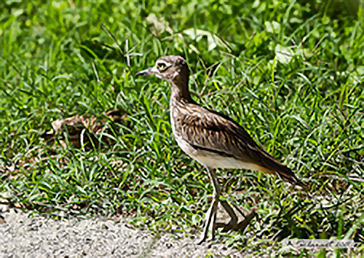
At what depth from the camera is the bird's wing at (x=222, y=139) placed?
12.6 feet

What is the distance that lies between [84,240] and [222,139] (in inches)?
45.1

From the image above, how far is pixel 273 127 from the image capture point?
4.67 m

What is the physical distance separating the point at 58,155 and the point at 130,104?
74 centimetres

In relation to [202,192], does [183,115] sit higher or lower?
higher

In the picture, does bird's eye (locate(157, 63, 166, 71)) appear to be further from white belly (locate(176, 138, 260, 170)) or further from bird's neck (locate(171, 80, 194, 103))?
white belly (locate(176, 138, 260, 170))

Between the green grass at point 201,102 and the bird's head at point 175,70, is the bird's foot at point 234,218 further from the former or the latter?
the bird's head at point 175,70

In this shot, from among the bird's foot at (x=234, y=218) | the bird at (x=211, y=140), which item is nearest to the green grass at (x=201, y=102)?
the bird's foot at (x=234, y=218)

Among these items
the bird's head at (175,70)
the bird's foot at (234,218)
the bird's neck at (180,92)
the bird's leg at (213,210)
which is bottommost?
the bird's foot at (234,218)

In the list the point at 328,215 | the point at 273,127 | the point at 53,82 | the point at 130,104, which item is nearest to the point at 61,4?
A: the point at 53,82

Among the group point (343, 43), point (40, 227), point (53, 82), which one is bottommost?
point (343, 43)

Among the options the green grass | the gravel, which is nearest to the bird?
the gravel

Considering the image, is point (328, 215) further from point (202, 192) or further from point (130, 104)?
point (130, 104)

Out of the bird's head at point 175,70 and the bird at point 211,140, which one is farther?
the bird's head at point 175,70

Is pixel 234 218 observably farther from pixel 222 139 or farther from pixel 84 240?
pixel 84 240
